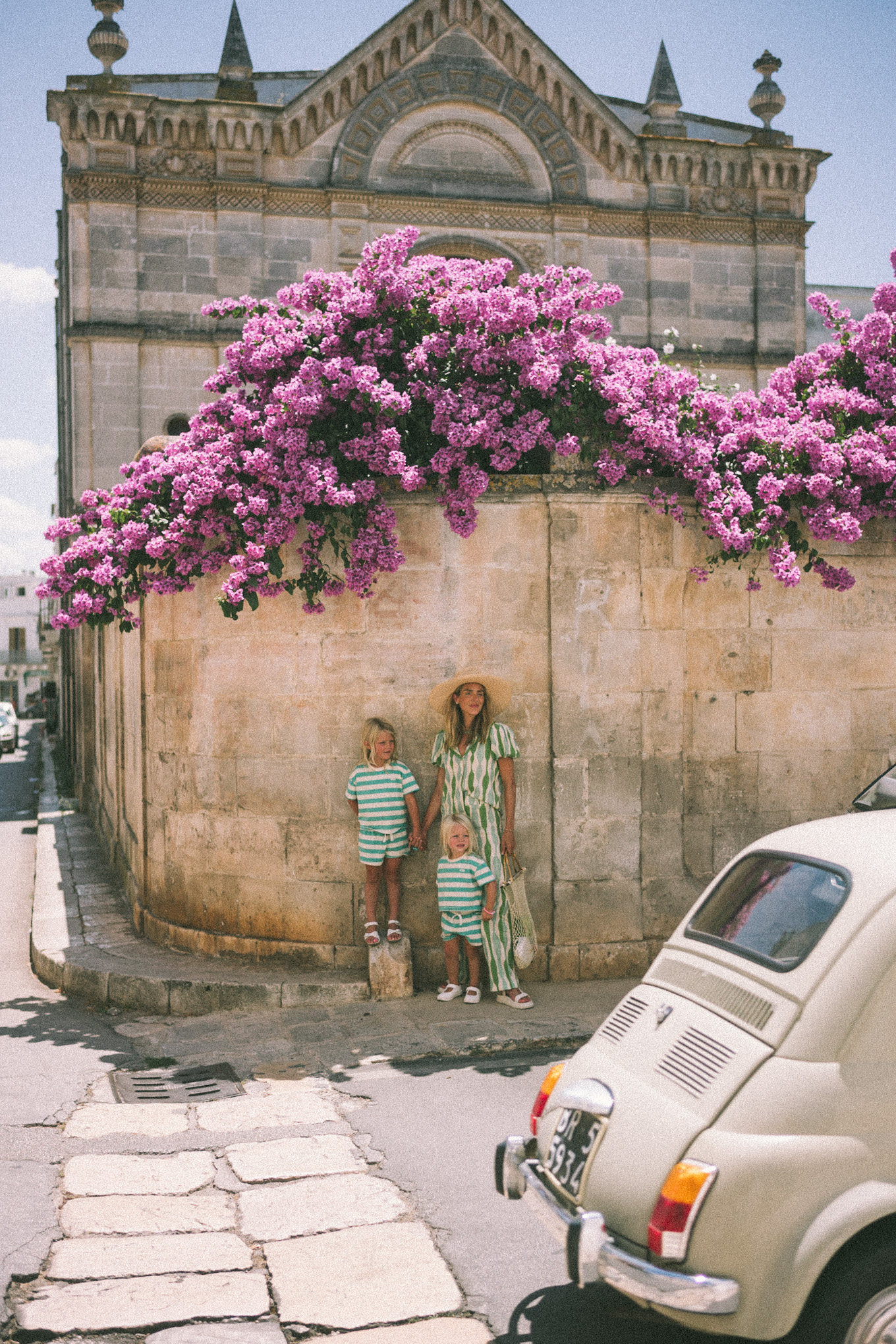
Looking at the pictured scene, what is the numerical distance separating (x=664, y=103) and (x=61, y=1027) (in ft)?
75.4

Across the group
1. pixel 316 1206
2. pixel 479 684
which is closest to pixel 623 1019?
pixel 316 1206

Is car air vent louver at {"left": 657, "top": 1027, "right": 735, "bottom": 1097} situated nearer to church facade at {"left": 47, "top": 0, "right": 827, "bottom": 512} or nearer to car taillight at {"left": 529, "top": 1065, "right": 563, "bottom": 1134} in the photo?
car taillight at {"left": 529, "top": 1065, "right": 563, "bottom": 1134}

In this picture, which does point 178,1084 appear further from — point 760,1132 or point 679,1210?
point 760,1132

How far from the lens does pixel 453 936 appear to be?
7590 mm

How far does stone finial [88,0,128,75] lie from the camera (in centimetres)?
2100

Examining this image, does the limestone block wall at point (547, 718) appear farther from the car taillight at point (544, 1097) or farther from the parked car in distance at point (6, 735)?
the parked car in distance at point (6, 735)

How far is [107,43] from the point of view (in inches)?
828

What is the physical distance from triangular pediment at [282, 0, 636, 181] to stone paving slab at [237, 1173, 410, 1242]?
2026 cm

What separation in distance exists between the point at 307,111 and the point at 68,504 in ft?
30.1

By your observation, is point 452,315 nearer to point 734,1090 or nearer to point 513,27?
point 734,1090

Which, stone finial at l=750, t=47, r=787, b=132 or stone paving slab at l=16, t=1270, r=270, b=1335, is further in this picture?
stone finial at l=750, t=47, r=787, b=132

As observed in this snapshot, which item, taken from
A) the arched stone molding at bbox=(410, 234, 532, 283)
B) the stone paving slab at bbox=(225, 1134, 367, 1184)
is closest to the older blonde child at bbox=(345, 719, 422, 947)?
the stone paving slab at bbox=(225, 1134, 367, 1184)

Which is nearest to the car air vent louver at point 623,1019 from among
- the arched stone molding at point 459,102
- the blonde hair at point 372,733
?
the blonde hair at point 372,733

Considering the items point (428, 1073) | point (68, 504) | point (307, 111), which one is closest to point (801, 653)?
point (428, 1073)
